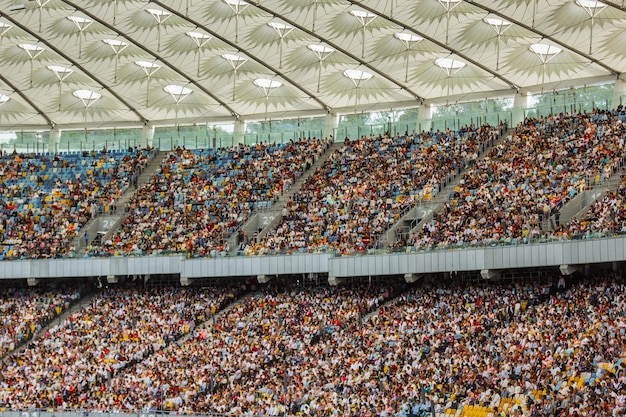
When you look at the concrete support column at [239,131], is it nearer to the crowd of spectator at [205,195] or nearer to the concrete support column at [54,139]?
the crowd of spectator at [205,195]

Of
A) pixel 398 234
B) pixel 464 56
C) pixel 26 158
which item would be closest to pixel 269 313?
pixel 398 234

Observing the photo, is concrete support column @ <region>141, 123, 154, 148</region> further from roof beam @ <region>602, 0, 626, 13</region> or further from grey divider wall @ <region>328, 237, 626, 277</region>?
roof beam @ <region>602, 0, 626, 13</region>

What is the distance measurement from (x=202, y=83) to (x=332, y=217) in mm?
16561

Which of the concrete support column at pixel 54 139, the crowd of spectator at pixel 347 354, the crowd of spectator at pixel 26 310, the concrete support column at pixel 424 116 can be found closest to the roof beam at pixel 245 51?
the concrete support column at pixel 424 116

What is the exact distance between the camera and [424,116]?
77.9m

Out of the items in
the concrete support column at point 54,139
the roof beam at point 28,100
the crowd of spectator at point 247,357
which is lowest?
the crowd of spectator at point 247,357

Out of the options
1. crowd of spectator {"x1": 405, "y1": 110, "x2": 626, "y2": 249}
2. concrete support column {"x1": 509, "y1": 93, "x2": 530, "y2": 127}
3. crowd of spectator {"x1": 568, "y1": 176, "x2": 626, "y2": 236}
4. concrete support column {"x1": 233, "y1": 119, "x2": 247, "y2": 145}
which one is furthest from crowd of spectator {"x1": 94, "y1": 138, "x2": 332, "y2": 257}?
crowd of spectator {"x1": 568, "y1": 176, "x2": 626, "y2": 236}

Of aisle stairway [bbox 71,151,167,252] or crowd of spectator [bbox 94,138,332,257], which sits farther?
aisle stairway [bbox 71,151,167,252]

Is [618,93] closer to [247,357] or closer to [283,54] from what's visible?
[283,54]

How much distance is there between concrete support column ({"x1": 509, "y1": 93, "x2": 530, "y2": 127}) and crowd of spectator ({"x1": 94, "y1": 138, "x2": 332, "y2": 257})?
13948 millimetres

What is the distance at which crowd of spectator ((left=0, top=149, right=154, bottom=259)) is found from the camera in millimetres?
72938

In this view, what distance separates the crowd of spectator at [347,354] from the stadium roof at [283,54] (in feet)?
52.1

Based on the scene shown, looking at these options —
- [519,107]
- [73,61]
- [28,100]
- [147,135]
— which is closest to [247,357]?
[73,61]

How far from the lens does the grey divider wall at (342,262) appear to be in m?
50.1
